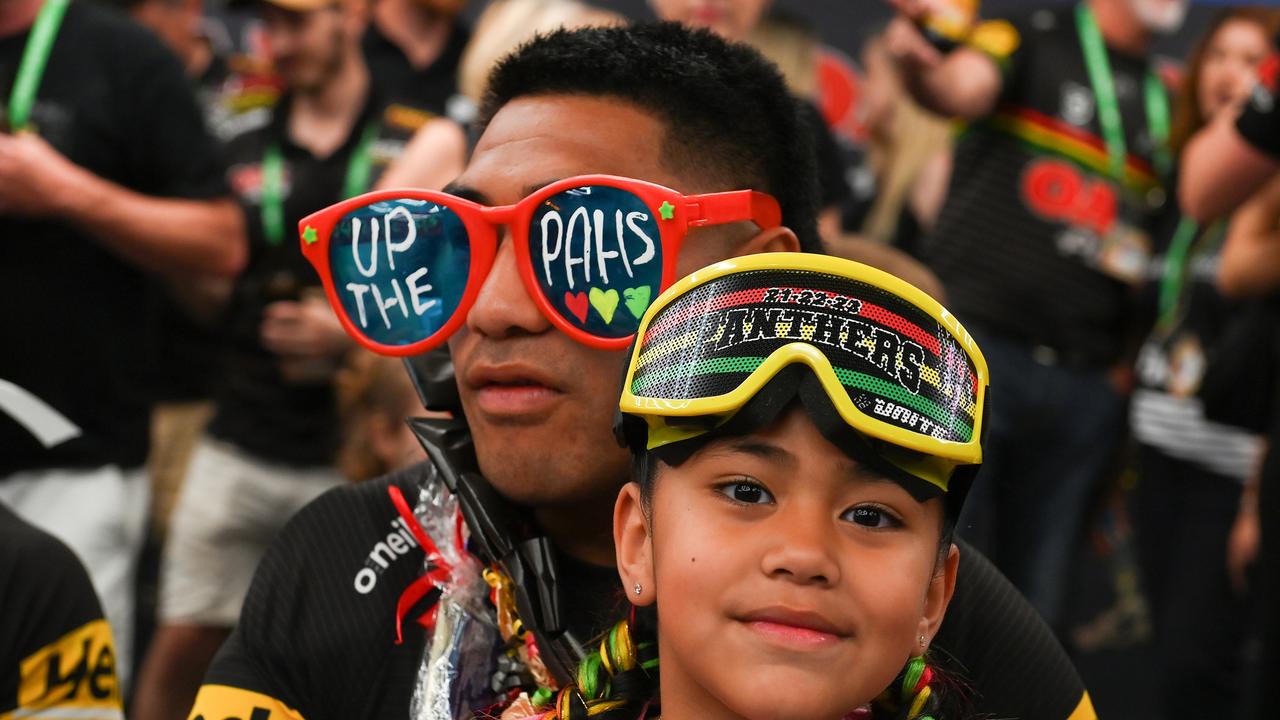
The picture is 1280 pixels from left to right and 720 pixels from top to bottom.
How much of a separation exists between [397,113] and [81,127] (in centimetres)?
111

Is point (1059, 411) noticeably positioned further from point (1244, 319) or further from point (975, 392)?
point (975, 392)

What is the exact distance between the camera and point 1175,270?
495 cm

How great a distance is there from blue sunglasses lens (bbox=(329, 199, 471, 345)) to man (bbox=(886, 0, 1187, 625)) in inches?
101

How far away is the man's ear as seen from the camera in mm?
2197

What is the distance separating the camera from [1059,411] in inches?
183

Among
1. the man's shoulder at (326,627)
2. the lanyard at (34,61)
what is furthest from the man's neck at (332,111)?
the man's shoulder at (326,627)

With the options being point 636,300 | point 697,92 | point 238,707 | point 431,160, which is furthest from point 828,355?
point 431,160

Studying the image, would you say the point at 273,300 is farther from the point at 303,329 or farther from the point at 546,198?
the point at 546,198

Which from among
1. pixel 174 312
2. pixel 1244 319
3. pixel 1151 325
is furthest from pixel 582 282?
pixel 174 312

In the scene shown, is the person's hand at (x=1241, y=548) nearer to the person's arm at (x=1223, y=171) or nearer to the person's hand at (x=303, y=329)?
the person's arm at (x=1223, y=171)

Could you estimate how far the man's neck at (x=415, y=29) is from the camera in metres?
5.44

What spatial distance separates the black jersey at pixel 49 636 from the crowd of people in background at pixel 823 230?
4.43ft

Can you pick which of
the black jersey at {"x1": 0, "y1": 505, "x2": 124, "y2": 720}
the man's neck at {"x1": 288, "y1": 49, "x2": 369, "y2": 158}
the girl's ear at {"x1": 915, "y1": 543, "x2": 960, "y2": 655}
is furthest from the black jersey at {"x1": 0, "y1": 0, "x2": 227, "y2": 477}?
the girl's ear at {"x1": 915, "y1": 543, "x2": 960, "y2": 655}

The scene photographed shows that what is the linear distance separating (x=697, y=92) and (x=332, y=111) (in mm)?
2839
